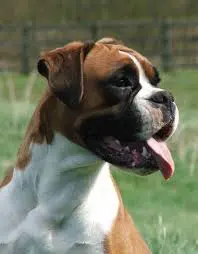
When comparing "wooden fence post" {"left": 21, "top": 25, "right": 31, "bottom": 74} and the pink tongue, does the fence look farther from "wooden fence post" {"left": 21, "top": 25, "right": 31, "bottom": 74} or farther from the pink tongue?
the pink tongue

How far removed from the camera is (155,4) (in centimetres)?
3866

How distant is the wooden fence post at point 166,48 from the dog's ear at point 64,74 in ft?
85.0

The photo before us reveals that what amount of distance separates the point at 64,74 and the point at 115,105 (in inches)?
11.9

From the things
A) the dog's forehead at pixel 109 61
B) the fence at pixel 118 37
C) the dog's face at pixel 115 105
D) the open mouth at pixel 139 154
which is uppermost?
the dog's forehead at pixel 109 61

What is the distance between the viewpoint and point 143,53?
33.1m

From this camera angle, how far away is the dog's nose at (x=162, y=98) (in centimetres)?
544

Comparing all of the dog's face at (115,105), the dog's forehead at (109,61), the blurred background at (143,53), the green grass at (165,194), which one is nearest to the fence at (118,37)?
the blurred background at (143,53)

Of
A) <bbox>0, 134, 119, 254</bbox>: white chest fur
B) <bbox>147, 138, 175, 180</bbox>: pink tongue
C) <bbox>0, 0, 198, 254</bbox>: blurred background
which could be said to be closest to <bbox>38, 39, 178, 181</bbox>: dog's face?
<bbox>147, 138, 175, 180</bbox>: pink tongue

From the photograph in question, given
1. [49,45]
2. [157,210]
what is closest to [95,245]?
[157,210]

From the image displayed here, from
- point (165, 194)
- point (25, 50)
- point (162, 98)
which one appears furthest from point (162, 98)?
point (25, 50)

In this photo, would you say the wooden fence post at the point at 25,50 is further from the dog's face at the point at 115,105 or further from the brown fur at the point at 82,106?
the dog's face at the point at 115,105

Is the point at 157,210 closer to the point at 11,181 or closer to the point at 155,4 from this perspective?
the point at 11,181

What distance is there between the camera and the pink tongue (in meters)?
5.48

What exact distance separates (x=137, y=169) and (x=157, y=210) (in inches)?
147
